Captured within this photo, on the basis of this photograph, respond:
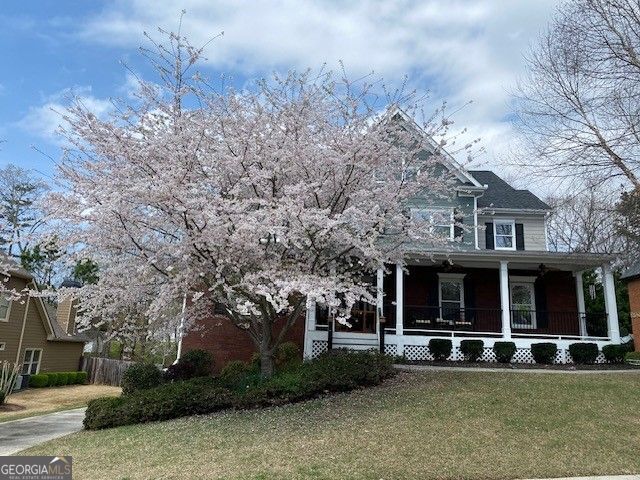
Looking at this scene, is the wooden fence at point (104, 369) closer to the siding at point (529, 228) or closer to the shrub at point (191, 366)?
the shrub at point (191, 366)

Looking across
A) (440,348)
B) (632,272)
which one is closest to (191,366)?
(440,348)

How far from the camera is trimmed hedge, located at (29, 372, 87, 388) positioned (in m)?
23.0

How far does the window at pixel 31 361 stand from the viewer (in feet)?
77.4

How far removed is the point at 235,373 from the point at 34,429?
4.97 meters

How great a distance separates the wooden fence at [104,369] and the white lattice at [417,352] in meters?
16.1

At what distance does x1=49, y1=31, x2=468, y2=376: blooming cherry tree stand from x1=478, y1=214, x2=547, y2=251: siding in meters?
9.25

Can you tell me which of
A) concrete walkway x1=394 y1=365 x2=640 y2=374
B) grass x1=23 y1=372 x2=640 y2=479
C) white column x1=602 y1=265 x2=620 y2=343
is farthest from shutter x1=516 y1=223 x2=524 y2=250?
grass x1=23 y1=372 x2=640 y2=479

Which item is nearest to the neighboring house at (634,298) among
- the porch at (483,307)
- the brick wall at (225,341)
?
the porch at (483,307)

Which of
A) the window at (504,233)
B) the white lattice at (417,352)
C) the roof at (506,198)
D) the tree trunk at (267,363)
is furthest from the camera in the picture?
the roof at (506,198)

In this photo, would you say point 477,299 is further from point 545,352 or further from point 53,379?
point 53,379

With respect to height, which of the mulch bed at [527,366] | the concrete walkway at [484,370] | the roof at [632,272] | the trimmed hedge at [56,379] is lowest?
the trimmed hedge at [56,379]

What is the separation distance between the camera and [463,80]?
12.0 meters

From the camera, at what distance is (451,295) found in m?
18.3

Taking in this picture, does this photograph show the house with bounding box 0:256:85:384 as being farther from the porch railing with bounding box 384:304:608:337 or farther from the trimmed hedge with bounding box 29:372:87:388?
the porch railing with bounding box 384:304:608:337
